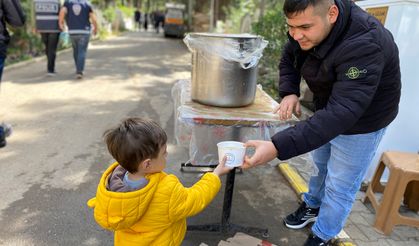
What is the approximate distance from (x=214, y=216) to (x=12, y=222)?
166 centimetres

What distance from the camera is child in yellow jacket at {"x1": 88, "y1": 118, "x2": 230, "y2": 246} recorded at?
1.74 metres

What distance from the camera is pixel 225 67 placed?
2.58 meters

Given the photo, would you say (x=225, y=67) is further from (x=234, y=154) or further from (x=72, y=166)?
(x=72, y=166)

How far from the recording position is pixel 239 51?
2557 millimetres

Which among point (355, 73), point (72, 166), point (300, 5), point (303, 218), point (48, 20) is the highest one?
point (300, 5)

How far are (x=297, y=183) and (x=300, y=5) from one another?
2299mm

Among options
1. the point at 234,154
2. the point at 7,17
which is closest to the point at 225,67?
the point at 234,154

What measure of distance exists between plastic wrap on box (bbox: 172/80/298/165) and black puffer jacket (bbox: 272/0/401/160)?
45 cm

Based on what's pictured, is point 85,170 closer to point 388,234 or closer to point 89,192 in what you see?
point 89,192

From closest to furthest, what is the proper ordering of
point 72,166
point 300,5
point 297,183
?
point 300,5 → point 297,183 → point 72,166

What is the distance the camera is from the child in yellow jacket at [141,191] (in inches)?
68.5

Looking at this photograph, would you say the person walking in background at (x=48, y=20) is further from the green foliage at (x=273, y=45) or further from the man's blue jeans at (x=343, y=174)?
the man's blue jeans at (x=343, y=174)

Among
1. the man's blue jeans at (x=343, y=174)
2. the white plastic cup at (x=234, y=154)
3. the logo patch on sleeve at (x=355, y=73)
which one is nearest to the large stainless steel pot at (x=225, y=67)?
the white plastic cup at (x=234, y=154)

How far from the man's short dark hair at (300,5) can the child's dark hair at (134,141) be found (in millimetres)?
940
